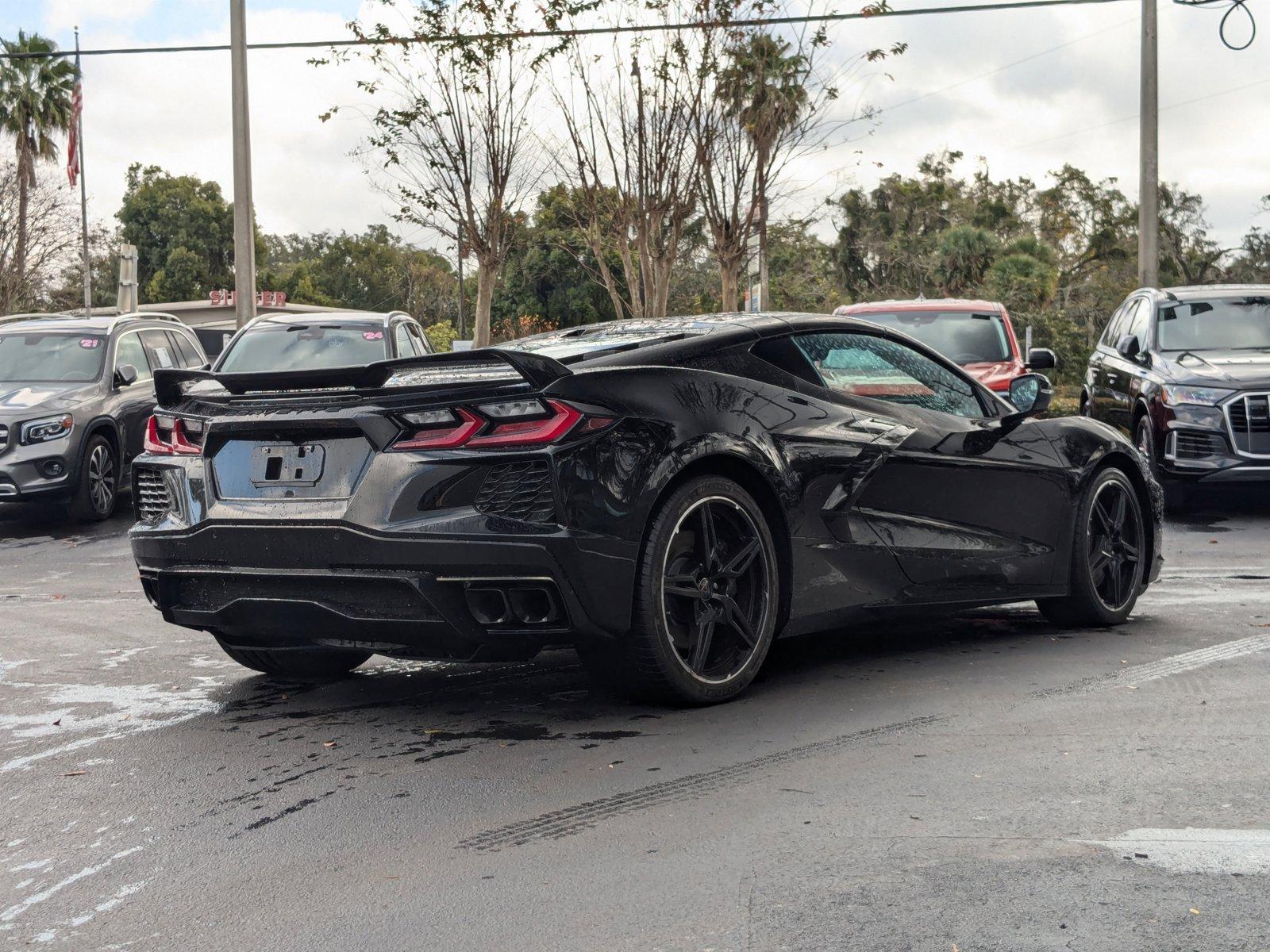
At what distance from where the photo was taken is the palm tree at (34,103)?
164 feet

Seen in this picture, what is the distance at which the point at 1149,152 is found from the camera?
2202cm

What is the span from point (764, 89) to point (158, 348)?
10.9 meters

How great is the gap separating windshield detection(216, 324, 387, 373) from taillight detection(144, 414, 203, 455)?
27.8 feet

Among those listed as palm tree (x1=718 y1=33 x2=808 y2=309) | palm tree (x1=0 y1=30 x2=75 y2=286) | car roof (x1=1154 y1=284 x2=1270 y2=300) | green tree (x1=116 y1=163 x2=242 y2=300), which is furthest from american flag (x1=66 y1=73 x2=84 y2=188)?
car roof (x1=1154 y1=284 x2=1270 y2=300)

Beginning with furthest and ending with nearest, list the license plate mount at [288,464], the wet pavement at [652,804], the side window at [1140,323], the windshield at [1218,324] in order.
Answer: the side window at [1140,323] < the windshield at [1218,324] < the license plate mount at [288,464] < the wet pavement at [652,804]

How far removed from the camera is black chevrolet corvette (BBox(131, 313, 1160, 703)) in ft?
15.6

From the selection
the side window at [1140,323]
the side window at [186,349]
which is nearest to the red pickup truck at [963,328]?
the side window at [1140,323]

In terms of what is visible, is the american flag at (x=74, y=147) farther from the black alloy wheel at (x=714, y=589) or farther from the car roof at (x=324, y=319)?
the black alloy wheel at (x=714, y=589)

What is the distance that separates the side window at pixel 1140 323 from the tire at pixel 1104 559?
6136mm

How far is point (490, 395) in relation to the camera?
4781 millimetres

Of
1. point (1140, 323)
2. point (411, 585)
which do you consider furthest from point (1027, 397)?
point (1140, 323)

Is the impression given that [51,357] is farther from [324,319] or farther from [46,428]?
[324,319]

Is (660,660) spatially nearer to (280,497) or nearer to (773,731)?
(773,731)

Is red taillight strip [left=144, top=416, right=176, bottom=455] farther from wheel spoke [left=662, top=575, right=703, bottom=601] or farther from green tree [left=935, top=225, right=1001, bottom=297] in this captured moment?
green tree [left=935, top=225, right=1001, bottom=297]
